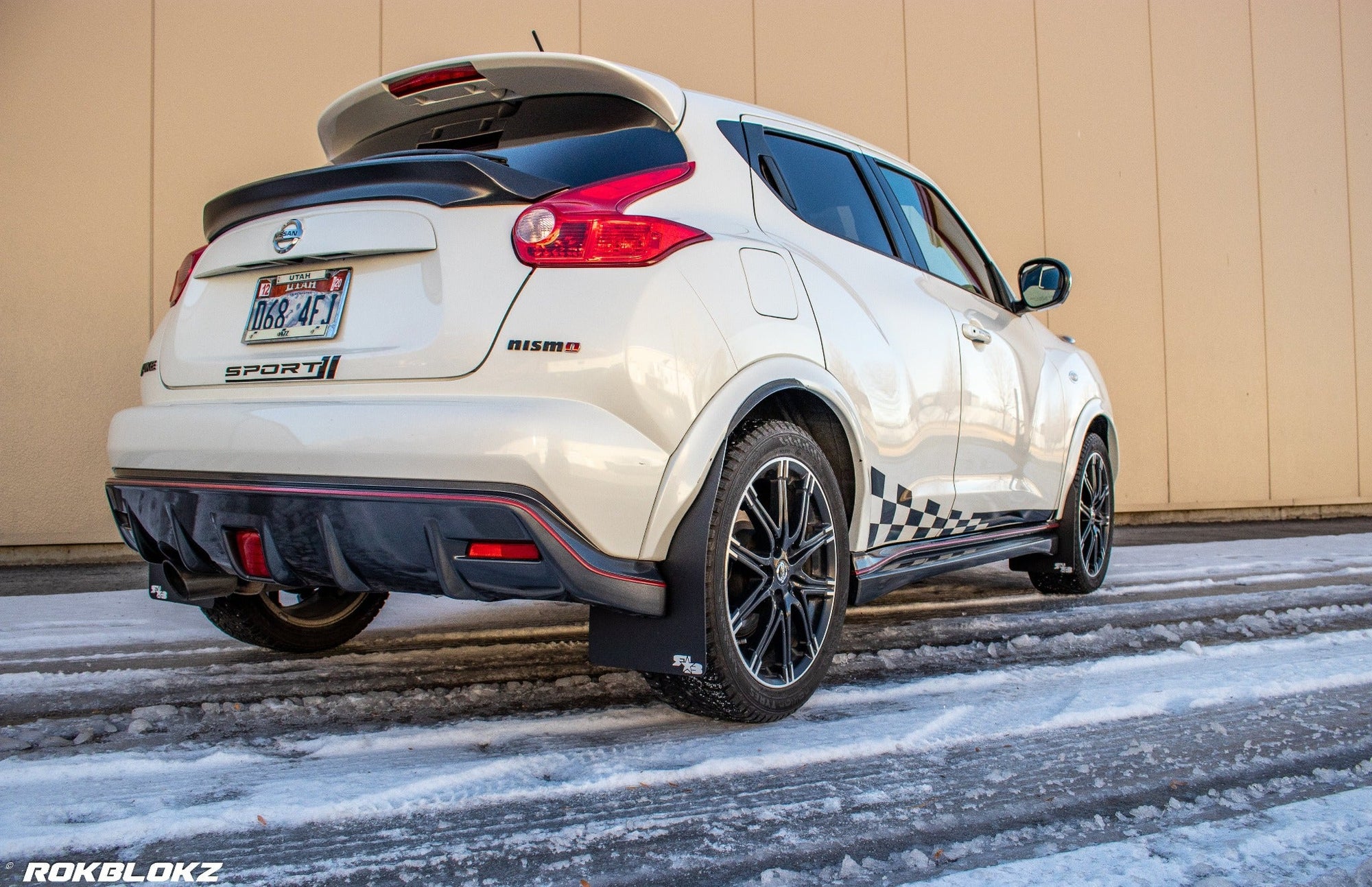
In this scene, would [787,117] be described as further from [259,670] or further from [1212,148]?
[1212,148]

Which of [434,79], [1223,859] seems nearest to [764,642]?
[1223,859]

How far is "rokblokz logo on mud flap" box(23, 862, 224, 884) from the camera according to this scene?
1.61m

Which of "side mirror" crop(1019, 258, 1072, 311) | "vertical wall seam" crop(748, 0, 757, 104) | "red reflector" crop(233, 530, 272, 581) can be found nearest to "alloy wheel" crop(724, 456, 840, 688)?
"red reflector" crop(233, 530, 272, 581)

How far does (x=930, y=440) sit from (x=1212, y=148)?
9172mm

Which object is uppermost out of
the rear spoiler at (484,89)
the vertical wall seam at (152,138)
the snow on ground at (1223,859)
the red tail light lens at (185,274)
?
the vertical wall seam at (152,138)

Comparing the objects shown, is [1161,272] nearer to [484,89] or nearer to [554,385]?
[484,89]

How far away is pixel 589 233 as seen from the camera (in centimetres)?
221

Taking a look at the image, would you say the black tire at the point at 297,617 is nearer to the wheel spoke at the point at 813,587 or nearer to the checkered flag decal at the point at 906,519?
the wheel spoke at the point at 813,587

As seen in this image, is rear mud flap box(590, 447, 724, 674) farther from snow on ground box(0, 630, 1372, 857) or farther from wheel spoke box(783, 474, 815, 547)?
wheel spoke box(783, 474, 815, 547)

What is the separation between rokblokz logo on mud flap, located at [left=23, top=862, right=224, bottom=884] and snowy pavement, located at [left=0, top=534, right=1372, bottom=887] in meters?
0.03

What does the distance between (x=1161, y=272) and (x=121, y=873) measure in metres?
10.5

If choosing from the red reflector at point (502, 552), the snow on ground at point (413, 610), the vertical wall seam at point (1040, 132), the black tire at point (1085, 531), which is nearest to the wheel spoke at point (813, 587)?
the red reflector at point (502, 552)

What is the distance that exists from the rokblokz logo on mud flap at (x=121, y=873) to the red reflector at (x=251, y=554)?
0.78 meters

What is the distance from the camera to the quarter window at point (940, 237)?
377 centimetres
